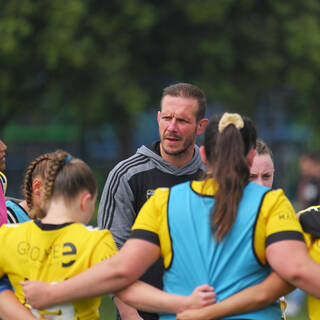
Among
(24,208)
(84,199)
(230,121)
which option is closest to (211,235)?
(230,121)

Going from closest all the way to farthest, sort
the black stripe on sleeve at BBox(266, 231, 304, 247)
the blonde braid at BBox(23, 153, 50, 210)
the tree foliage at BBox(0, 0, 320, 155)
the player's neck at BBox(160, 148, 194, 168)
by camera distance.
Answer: the black stripe on sleeve at BBox(266, 231, 304, 247)
the blonde braid at BBox(23, 153, 50, 210)
the player's neck at BBox(160, 148, 194, 168)
the tree foliage at BBox(0, 0, 320, 155)

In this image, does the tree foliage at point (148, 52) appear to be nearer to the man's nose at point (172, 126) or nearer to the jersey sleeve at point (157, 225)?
the man's nose at point (172, 126)

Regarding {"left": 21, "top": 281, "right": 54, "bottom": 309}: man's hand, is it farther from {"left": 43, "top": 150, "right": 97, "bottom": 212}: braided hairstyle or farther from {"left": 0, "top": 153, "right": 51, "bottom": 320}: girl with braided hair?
{"left": 43, "top": 150, "right": 97, "bottom": 212}: braided hairstyle

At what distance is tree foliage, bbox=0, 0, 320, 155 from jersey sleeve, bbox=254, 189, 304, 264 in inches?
452

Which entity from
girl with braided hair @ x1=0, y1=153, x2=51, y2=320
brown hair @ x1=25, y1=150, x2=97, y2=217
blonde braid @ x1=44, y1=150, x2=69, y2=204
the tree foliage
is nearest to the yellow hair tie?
brown hair @ x1=25, y1=150, x2=97, y2=217

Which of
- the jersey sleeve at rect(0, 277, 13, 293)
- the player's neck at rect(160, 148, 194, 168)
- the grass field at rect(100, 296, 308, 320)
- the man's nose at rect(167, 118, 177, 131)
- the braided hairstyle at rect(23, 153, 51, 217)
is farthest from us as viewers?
the grass field at rect(100, 296, 308, 320)

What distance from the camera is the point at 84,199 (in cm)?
367

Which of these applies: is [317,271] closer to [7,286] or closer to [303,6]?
[7,286]

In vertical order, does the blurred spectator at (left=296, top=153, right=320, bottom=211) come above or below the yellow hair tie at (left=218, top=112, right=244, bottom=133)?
below

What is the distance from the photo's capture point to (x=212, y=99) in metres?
18.9

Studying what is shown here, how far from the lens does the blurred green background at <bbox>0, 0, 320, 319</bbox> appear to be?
14.7 m

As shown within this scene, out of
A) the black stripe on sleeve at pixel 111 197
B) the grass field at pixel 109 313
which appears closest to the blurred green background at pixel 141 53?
the grass field at pixel 109 313

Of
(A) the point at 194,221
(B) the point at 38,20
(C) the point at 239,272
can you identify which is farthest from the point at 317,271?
(B) the point at 38,20

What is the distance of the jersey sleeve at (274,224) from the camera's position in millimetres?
3352
